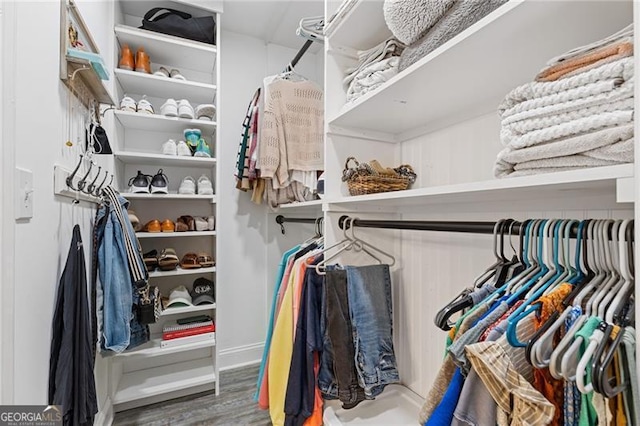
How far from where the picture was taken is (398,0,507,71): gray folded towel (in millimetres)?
709

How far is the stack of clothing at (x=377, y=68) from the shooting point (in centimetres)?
105

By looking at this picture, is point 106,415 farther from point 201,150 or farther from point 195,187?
point 201,150

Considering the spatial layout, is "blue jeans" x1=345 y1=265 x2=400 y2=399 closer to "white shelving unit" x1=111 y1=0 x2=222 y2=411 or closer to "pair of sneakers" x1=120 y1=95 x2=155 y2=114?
"white shelving unit" x1=111 y1=0 x2=222 y2=411

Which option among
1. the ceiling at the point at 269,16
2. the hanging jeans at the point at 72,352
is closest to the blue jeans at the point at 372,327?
the hanging jeans at the point at 72,352

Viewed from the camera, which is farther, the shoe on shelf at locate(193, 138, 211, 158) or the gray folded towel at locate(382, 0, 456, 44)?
the shoe on shelf at locate(193, 138, 211, 158)

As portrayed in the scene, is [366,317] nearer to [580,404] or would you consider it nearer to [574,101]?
[580,404]

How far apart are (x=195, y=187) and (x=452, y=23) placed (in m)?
1.79

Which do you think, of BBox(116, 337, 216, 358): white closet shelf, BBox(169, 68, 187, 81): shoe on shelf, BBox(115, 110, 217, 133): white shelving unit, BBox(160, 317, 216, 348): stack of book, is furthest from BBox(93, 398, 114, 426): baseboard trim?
BBox(169, 68, 187, 81): shoe on shelf

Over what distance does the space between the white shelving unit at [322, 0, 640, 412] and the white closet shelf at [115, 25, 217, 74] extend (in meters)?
1.13

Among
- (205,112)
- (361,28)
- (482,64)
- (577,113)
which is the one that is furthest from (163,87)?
(577,113)

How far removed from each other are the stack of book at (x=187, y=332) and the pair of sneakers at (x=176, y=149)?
1122mm

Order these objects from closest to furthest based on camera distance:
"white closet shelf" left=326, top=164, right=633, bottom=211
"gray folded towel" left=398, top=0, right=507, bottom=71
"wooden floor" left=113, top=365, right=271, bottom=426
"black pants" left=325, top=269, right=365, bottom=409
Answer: "white closet shelf" left=326, top=164, right=633, bottom=211 → "gray folded towel" left=398, top=0, right=507, bottom=71 → "black pants" left=325, top=269, right=365, bottom=409 → "wooden floor" left=113, top=365, right=271, bottom=426

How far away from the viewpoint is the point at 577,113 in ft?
1.72

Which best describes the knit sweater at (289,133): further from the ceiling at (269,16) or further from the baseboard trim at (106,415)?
the baseboard trim at (106,415)
